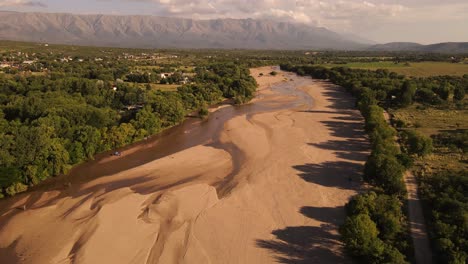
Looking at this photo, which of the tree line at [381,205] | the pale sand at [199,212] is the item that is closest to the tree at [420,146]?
the tree line at [381,205]

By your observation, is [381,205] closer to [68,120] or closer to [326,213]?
[326,213]

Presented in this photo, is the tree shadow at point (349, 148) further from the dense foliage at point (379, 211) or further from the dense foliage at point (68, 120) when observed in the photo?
the dense foliage at point (68, 120)

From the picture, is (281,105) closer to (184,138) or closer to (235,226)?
(184,138)

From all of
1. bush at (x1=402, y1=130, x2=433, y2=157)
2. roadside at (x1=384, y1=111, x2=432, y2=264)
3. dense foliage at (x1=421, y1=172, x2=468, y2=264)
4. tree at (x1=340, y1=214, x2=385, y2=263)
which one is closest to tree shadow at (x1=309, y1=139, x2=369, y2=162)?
bush at (x1=402, y1=130, x2=433, y2=157)

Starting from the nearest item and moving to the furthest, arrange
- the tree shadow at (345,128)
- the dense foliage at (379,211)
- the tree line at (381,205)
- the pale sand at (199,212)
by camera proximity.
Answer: the dense foliage at (379,211) → the tree line at (381,205) → the pale sand at (199,212) → the tree shadow at (345,128)

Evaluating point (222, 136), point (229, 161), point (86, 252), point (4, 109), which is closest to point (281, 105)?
point (222, 136)

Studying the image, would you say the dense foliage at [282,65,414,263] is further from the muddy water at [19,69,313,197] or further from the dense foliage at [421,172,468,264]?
the muddy water at [19,69,313,197]
